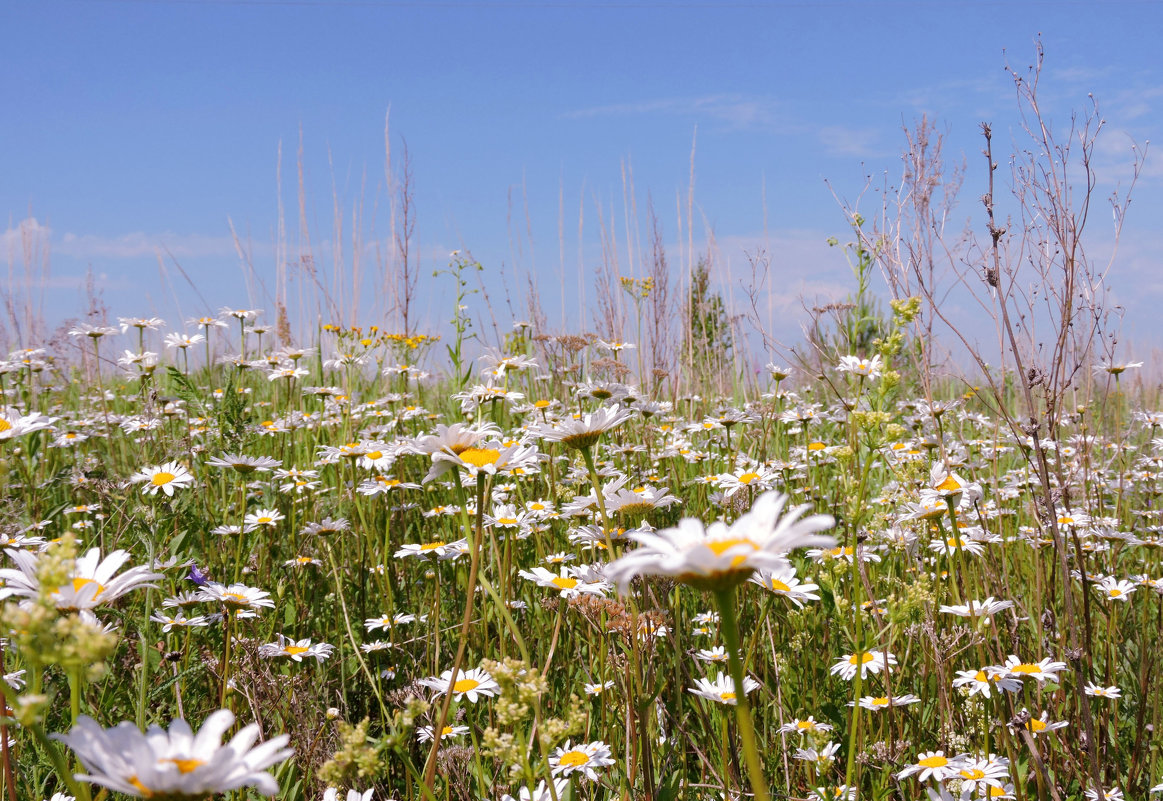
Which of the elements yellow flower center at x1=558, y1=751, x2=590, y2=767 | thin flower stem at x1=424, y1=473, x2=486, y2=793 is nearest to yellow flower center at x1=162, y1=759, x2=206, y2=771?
thin flower stem at x1=424, y1=473, x2=486, y2=793

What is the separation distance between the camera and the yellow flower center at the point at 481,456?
124 centimetres

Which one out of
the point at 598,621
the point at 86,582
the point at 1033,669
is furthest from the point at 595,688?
the point at 86,582

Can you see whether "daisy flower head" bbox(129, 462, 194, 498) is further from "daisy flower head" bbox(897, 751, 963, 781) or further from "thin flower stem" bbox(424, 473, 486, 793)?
"daisy flower head" bbox(897, 751, 963, 781)

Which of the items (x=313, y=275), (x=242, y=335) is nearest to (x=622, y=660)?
(x=242, y=335)

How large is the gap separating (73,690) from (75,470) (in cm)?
264

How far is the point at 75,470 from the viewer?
2965mm

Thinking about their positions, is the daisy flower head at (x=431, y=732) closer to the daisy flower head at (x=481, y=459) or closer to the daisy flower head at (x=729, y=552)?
the daisy flower head at (x=481, y=459)

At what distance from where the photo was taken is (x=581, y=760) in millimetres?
1241

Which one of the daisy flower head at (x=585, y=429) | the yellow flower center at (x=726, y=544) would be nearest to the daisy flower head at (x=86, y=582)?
the yellow flower center at (x=726, y=544)

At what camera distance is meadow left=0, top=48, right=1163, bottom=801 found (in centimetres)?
79

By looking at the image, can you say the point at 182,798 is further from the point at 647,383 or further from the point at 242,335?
the point at 647,383

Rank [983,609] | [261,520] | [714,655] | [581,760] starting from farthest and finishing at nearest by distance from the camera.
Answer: [261,520] < [714,655] < [983,609] < [581,760]

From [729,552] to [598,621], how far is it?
95 centimetres

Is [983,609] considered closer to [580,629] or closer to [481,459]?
[580,629]
